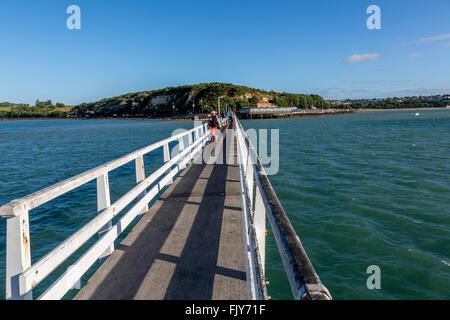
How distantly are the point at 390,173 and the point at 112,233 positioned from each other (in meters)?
15.5

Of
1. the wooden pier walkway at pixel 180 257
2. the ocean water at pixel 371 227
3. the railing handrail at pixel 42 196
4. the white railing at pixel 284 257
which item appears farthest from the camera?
the ocean water at pixel 371 227

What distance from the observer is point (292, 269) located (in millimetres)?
1365

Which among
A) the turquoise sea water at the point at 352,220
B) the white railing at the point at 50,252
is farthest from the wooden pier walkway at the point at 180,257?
the turquoise sea water at the point at 352,220

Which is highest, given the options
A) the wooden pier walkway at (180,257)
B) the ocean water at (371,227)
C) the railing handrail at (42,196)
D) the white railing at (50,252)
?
the railing handrail at (42,196)

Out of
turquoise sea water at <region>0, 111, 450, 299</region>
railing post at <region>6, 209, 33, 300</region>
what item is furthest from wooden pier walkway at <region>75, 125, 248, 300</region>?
turquoise sea water at <region>0, 111, 450, 299</region>

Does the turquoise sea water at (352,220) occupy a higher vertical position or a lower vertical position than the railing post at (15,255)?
lower

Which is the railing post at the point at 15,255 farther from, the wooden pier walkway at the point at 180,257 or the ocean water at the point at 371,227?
the ocean water at the point at 371,227

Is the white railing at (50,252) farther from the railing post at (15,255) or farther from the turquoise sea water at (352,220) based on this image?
the turquoise sea water at (352,220)

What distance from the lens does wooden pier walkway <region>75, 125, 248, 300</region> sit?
9.71ft

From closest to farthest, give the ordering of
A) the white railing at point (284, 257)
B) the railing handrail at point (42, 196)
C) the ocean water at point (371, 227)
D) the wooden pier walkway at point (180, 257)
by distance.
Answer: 1. the white railing at point (284, 257)
2. the railing handrail at point (42, 196)
3. the wooden pier walkway at point (180, 257)
4. the ocean water at point (371, 227)

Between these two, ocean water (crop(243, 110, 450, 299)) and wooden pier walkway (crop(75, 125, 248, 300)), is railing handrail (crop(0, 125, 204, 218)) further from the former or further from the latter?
ocean water (crop(243, 110, 450, 299))

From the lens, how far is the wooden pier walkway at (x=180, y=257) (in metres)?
2.96

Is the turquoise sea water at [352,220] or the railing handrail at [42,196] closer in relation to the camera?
the railing handrail at [42,196]
